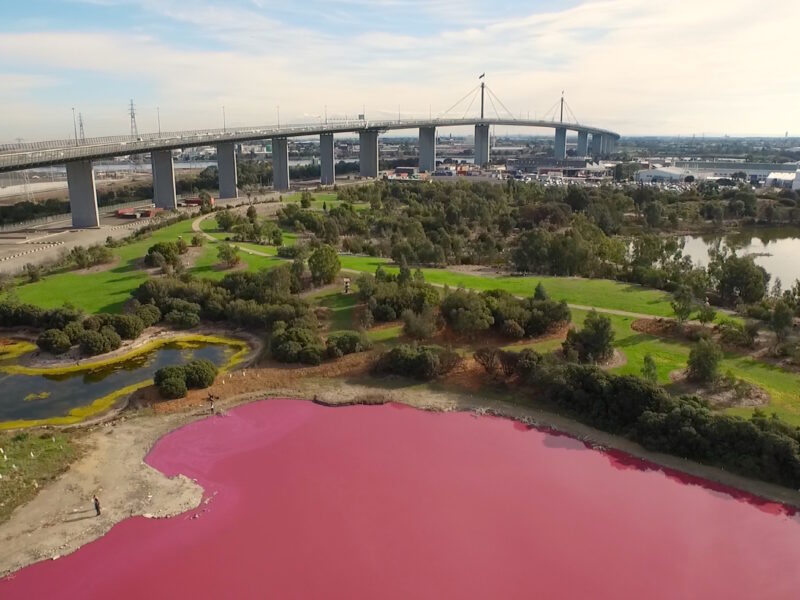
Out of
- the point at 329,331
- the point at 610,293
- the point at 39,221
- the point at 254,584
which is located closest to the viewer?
the point at 254,584

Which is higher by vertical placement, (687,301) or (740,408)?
(687,301)

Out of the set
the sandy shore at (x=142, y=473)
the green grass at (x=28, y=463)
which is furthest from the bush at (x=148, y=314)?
the green grass at (x=28, y=463)

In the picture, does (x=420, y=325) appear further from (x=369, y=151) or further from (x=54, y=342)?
(x=369, y=151)

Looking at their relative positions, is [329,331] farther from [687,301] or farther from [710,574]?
[710,574]

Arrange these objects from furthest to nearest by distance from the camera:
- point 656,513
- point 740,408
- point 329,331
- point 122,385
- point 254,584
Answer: point 329,331 → point 122,385 → point 740,408 → point 656,513 → point 254,584

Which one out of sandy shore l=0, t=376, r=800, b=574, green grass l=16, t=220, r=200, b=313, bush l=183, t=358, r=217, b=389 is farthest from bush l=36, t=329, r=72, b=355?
sandy shore l=0, t=376, r=800, b=574

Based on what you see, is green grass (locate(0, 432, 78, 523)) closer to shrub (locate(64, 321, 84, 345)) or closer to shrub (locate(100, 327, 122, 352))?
shrub (locate(100, 327, 122, 352))

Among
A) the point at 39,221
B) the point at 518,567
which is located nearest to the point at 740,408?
the point at 518,567

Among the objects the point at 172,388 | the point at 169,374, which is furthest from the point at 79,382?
the point at 172,388
